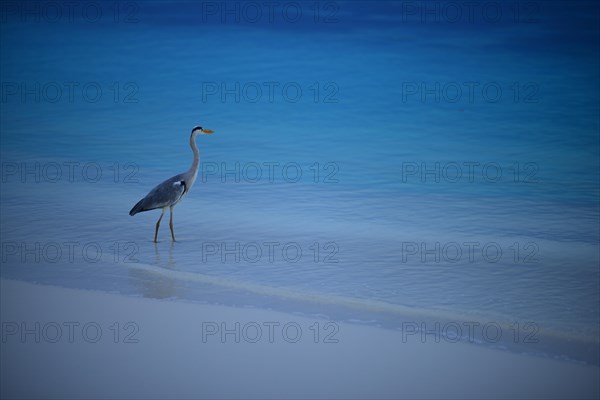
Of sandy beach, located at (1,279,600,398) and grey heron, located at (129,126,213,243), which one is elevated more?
grey heron, located at (129,126,213,243)

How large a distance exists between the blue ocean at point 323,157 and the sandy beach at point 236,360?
29cm

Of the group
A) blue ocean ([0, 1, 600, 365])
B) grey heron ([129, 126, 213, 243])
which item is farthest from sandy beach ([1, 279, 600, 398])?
grey heron ([129, 126, 213, 243])

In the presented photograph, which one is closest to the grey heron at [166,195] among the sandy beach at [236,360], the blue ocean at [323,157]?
the blue ocean at [323,157]

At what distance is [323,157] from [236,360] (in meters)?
6.48

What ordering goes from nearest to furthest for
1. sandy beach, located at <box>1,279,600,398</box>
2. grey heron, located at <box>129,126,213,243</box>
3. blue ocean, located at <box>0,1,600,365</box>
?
1. sandy beach, located at <box>1,279,600,398</box>
2. blue ocean, located at <box>0,1,600,365</box>
3. grey heron, located at <box>129,126,213,243</box>

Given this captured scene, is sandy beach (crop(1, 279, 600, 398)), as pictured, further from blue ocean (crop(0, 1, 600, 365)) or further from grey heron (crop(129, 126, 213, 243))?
grey heron (crop(129, 126, 213, 243))

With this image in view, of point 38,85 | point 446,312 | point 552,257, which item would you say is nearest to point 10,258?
point 446,312

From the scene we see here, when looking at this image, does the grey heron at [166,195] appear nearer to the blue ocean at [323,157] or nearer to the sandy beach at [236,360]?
the blue ocean at [323,157]

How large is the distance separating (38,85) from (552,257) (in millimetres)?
10796

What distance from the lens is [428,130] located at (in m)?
12.4

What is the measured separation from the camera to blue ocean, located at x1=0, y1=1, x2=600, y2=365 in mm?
6211

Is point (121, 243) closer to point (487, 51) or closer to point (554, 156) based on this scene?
point (554, 156)

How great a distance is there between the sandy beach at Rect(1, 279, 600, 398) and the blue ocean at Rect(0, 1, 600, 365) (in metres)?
0.29

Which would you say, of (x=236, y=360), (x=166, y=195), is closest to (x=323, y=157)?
(x=166, y=195)
